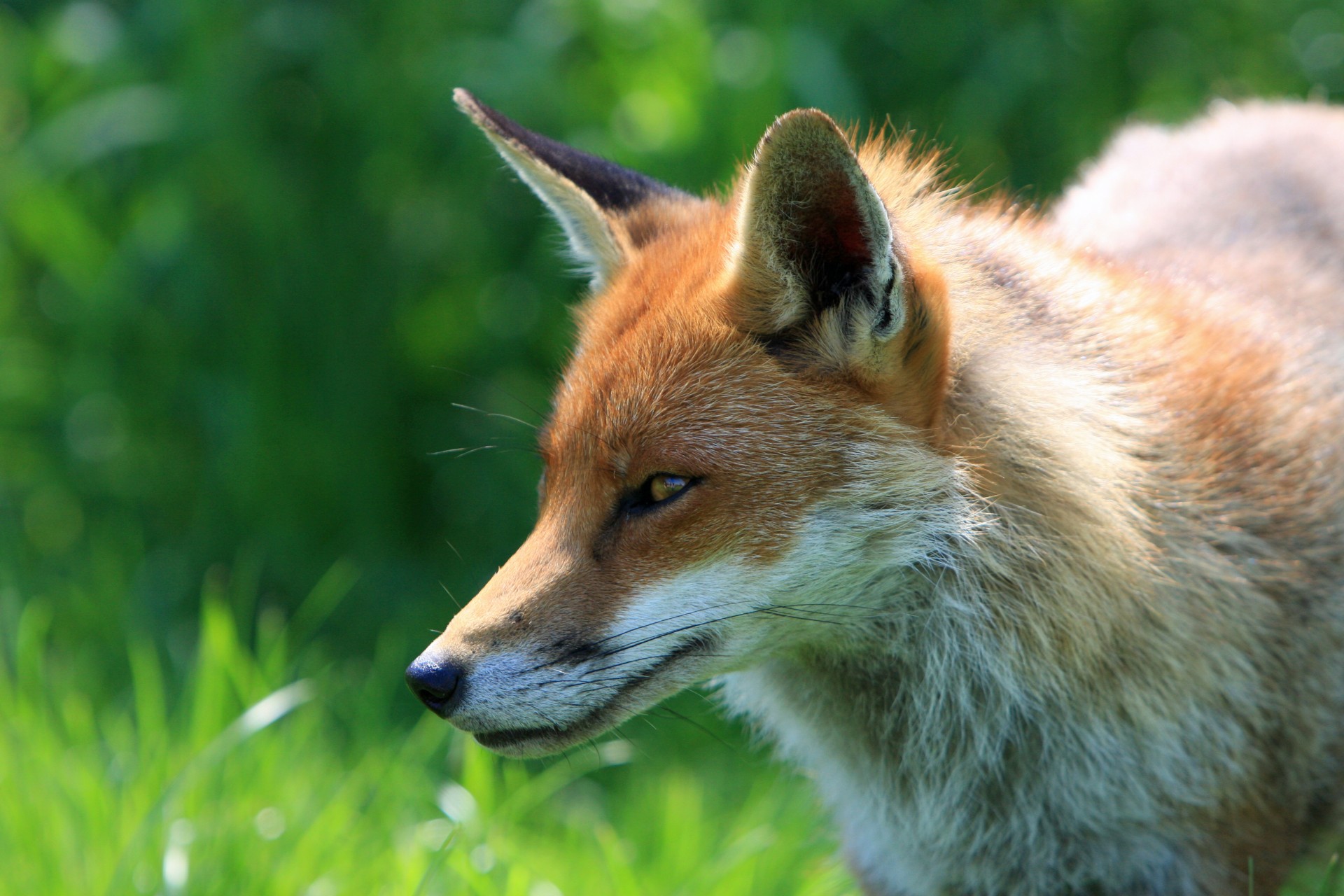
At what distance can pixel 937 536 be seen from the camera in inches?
112

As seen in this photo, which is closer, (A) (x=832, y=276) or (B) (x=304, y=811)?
(A) (x=832, y=276)

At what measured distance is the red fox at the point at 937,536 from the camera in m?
2.70

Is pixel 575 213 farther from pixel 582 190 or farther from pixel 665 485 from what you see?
pixel 665 485

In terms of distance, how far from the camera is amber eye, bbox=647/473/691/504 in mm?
2730

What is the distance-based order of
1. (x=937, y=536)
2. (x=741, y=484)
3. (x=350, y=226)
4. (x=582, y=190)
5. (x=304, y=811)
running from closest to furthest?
(x=741, y=484)
(x=937, y=536)
(x=582, y=190)
(x=304, y=811)
(x=350, y=226)

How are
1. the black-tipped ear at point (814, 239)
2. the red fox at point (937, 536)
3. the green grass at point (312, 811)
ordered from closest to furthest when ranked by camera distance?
the black-tipped ear at point (814, 239), the red fox at point (937, 536), the green grass at point (312, 811)

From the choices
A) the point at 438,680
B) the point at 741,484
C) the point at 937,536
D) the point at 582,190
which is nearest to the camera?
the point at 438,680

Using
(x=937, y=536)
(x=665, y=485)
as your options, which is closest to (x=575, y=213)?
(x=665, y=485)

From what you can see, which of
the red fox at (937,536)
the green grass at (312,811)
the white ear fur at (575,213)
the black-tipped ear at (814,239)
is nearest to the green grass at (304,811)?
the green grass at (312,811)

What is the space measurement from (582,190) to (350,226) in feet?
11.1

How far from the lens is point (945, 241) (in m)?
3.01

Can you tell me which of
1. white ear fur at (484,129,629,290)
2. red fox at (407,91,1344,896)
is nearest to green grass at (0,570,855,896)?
red fox at (407,91,1344,896)

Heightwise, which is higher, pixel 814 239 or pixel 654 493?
pixel 814 239

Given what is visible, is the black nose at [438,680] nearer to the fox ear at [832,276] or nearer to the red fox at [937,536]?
the red fox at [937,536]
